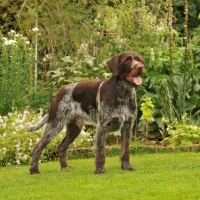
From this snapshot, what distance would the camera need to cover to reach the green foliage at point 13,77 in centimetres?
1301

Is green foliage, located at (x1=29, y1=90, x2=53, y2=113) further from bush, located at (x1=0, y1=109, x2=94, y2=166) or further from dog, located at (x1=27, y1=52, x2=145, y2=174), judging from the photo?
dog, located at (x1=27, y1=52, x2=145, y2=174)

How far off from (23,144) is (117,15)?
5.06 m

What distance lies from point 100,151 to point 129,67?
3.91 feet

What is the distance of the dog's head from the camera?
8938mm

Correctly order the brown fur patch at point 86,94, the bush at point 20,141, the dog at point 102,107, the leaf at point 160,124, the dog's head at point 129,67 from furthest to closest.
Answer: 1. the leaf at point 160,124
2. the bush at point 20,141
3. the brown fur patch at point 86,94
4. the dog at point 102,107
5. the dog's head at point 129,67

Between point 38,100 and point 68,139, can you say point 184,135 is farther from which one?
point 38,100

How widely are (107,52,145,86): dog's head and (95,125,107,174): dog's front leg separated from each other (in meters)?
0.79

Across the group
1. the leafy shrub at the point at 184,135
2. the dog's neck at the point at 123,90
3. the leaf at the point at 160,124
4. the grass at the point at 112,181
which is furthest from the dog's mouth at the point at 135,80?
the leaf at the point at 160,124

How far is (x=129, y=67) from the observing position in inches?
355

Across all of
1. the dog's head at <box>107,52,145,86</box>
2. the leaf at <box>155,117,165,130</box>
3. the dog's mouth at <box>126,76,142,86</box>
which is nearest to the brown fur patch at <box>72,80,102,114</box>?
the dog's head at <box>107,52,145,86</box>

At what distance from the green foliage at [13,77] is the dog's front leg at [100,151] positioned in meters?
3.91

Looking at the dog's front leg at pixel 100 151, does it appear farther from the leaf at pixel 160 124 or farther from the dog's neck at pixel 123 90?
the leaf at pixel 160 124

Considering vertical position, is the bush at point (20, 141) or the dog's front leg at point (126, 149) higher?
the dog's front leg at point (126, 149)

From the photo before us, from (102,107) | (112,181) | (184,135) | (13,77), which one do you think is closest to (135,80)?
(102,107)
